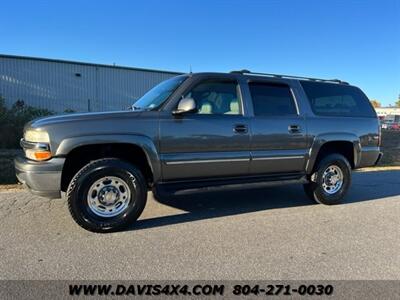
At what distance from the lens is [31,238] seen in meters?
4.86

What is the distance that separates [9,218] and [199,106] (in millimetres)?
2954

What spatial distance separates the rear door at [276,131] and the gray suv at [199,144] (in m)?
0.02

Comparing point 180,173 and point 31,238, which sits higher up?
point 180,173

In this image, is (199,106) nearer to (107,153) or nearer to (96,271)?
(107,153)

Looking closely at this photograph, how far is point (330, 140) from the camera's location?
6.73m

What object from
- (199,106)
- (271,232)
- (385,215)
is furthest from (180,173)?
(385,215)

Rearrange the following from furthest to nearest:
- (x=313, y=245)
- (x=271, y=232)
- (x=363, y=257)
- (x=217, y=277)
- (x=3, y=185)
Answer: (x=3, y=185) < (x=271, y=232) < (x=313, y=245) < (x=363, y=257) < (x=217, y=277)

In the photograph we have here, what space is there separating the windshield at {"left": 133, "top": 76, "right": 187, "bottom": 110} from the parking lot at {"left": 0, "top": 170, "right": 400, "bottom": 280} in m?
1.52

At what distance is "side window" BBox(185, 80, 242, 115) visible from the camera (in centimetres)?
566

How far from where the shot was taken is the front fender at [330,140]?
6.58 m

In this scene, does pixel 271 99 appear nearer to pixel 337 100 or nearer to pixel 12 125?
pixel 337 100

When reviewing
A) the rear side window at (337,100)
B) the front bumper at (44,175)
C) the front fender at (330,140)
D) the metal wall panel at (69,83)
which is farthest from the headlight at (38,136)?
the metal wall panel at (69,83)

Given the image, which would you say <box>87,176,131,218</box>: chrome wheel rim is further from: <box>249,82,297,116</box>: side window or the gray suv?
<box>249,82,297,116</box>: side window

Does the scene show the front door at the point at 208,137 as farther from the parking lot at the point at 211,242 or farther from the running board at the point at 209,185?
the parking lot at the point at 211,242
